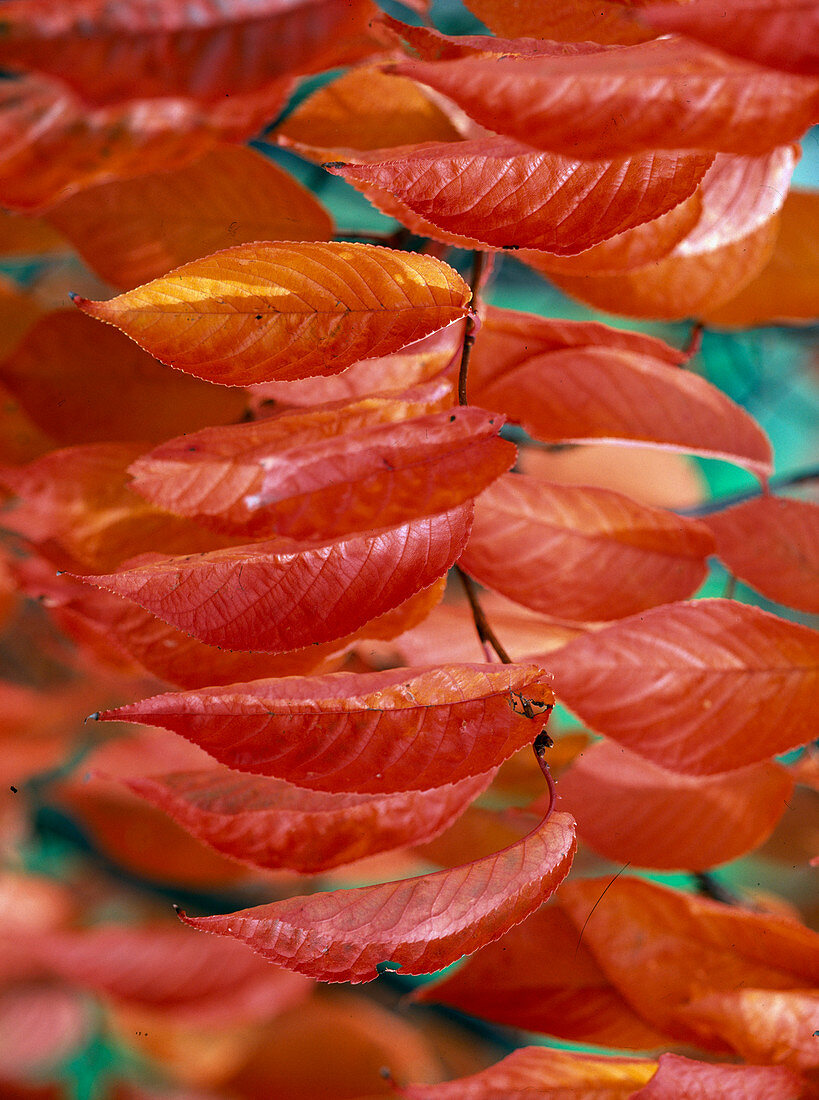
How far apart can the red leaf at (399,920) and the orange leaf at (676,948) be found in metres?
0.09

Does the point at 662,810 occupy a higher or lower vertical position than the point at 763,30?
lower

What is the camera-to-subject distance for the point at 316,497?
0.47 ft

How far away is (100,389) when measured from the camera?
9.9 inches

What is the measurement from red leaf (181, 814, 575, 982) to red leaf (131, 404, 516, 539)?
2.5 inches

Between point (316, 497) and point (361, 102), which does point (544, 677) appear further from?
point (361, 102)

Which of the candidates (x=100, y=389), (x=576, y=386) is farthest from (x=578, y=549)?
(x=100, y=389)

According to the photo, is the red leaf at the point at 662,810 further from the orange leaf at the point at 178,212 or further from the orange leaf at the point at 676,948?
the orange leaf at the point at 178,212

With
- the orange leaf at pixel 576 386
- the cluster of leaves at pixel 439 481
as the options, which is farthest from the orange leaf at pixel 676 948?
the orange leaf at pixel 576 386

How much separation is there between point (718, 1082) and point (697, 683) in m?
0.09

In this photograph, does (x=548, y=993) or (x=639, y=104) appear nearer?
(x=639, y=104)

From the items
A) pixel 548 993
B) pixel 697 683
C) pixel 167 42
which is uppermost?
pixel 167 42

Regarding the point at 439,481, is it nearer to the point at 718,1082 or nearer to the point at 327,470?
the point at 327,470

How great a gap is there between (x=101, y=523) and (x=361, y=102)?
0.14 metres

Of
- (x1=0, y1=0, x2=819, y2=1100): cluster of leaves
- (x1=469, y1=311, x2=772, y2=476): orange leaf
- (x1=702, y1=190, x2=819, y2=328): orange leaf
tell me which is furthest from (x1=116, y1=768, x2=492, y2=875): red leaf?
(x1=702, y1=190, x2=819, y2=328): orange leaf
